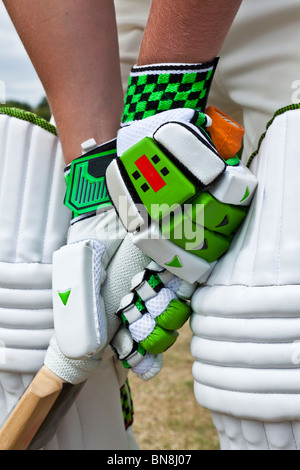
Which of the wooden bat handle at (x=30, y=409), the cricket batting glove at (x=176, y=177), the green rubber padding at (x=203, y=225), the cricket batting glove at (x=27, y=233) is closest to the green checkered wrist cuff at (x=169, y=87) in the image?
the cricket batting glove at (x=176, y=177)

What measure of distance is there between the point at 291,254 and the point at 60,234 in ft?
1.26

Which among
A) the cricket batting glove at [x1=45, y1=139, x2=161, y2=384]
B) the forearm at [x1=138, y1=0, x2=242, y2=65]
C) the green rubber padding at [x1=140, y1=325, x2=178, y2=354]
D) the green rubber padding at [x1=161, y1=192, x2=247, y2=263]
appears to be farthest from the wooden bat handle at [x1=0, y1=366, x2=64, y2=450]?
the forearm at [x1=138, y1=0, x2=242, y2=65]

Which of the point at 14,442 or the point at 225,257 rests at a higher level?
the point at 225,257

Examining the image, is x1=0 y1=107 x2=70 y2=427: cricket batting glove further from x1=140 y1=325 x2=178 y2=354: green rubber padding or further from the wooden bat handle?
x1=140 y1=325 x2=178 y2=354: green rubber padding

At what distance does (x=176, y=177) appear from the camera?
70 centimetres

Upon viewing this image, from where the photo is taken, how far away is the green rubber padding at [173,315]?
77 cm

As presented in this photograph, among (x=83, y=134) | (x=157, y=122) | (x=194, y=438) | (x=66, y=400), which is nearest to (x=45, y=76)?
(x=83, y=134)

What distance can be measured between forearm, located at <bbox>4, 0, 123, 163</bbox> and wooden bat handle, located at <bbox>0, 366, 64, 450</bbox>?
31 centimetres

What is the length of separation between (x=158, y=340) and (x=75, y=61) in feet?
1.25

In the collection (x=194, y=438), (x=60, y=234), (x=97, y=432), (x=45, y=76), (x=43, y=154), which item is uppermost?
(x=45, y=76)

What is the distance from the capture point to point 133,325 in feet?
2.61

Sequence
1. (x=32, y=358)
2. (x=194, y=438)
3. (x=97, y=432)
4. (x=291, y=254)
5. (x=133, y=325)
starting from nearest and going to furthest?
(x=291, y=254) < (x=133, y=325) < (x=32, y=358) < (x=97, y=432) < (x=194, y=438)

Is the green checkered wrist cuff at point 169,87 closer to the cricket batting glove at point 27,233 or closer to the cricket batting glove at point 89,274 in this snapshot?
the cricket batting glove at point 89,274
